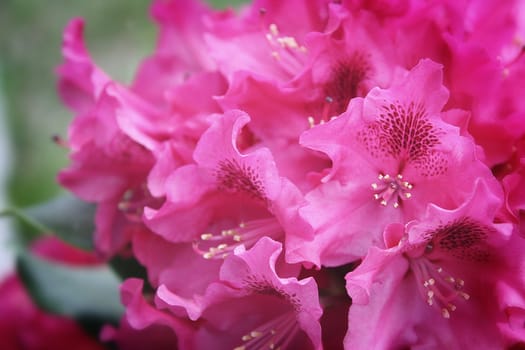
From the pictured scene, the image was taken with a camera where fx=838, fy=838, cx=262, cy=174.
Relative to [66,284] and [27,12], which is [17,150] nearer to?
[27,12]

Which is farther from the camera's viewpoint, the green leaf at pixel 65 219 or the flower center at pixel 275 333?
the green leaf at pixel 65 219

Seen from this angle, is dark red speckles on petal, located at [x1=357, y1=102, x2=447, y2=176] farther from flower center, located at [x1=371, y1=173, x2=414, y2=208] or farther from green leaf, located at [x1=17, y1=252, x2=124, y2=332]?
green leaf, located at [x1=17, y1=252, x2=124, y2=332]

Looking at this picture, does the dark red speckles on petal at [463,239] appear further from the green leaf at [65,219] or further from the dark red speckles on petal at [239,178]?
the green leaf at [65,219]

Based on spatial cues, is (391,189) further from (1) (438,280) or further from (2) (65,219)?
(2) (65,219)

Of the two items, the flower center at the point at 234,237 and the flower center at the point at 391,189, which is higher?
the flower center at the point at 391,189

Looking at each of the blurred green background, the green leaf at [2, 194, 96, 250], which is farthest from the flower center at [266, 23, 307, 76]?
the blurred green background

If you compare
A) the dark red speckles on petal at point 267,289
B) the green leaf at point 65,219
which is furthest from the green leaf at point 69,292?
the dark red speckles on petal at point 267,289
